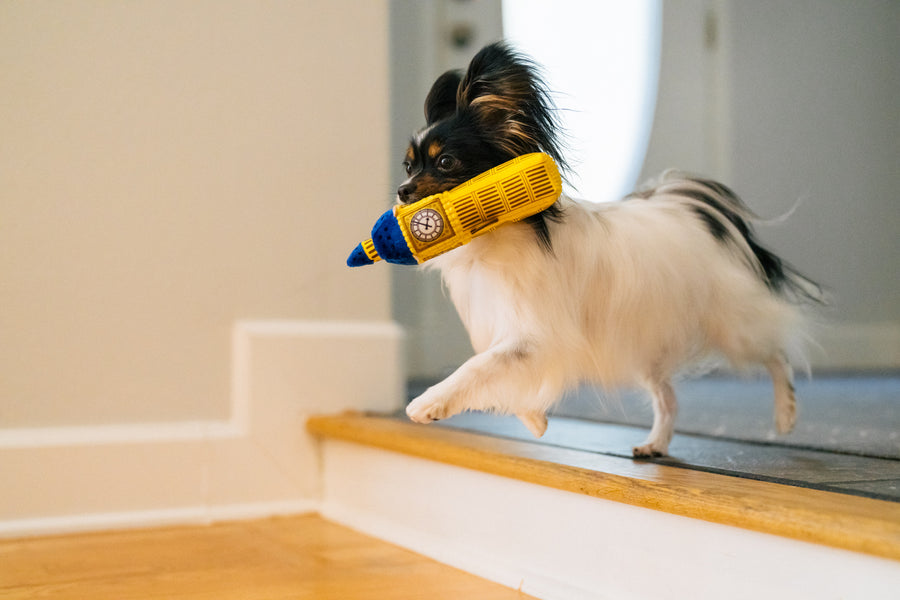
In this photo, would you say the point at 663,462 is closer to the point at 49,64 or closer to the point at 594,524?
the point at 594,524

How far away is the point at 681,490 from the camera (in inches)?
44.8

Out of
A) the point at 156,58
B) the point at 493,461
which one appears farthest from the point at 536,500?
the point at 156,58

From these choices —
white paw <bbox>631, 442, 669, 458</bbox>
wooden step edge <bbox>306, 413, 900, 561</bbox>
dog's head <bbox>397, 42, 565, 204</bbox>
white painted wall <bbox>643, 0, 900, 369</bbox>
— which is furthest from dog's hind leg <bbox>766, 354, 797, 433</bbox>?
white painted wall <bbox>643, 0, 900, 369</bbox>

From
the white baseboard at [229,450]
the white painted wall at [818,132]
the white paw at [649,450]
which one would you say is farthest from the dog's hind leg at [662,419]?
the white painted wall at [818,132]

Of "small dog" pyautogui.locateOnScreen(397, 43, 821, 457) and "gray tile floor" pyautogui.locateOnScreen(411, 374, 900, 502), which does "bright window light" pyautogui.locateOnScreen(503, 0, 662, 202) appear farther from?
"small dog" pyautogui.locateOnScreen(397, 43, 821, 457)

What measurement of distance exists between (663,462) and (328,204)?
4.00ft

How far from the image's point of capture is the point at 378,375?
2359mm

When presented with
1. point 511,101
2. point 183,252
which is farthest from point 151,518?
point 511,101

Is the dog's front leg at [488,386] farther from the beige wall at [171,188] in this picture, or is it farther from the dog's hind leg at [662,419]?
the beige wall at [171,188]

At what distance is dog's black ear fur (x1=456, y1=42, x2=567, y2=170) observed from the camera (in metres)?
1.29

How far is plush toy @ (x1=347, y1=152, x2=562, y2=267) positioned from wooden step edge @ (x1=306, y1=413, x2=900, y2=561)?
413 mm

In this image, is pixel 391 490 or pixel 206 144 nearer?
pixel 391 490

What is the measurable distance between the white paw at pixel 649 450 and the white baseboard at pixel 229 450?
0.95 m

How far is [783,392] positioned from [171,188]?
1.46 metres
